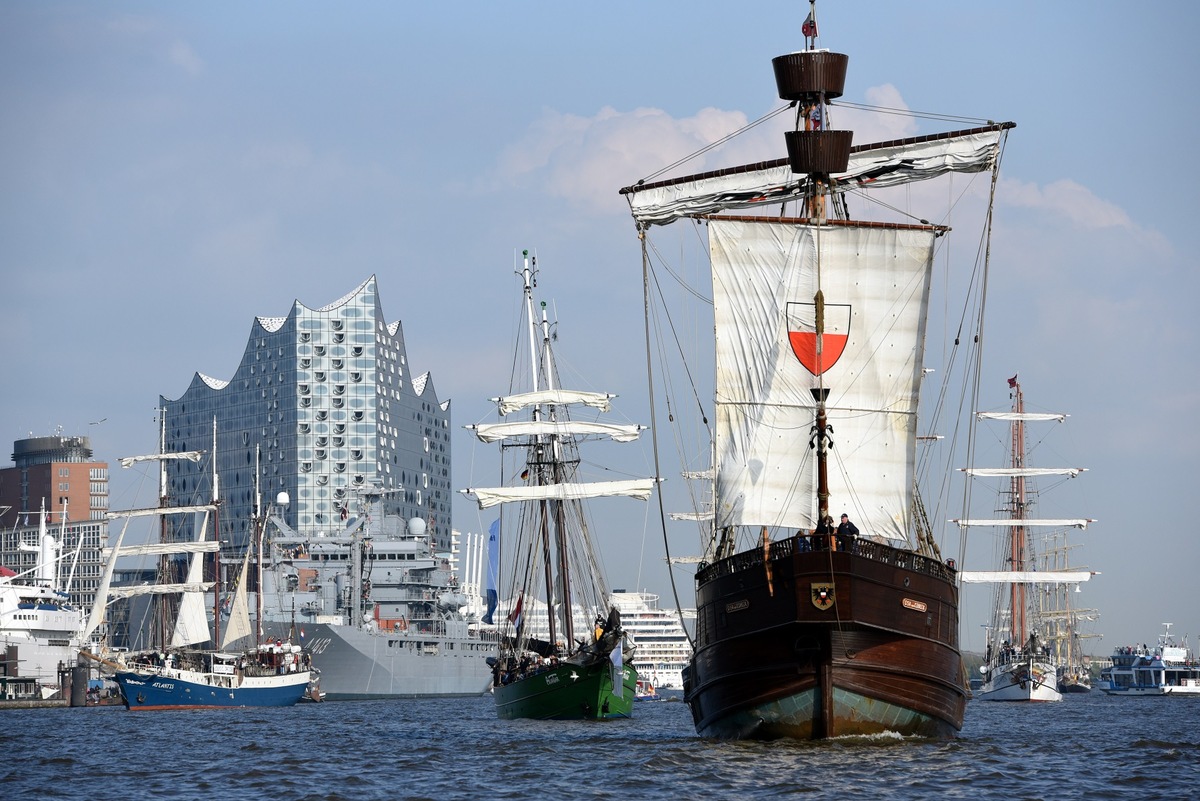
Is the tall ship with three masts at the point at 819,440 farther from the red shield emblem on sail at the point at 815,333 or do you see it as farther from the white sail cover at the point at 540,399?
the white sail cover at the point at 540,399

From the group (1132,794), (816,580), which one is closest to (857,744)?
(816,580)

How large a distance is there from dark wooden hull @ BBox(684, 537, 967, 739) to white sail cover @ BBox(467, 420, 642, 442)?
36451 millimetres

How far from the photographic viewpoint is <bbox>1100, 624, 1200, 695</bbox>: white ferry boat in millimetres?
136125

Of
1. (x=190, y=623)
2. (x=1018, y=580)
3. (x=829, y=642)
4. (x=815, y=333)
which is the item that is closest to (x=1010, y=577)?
(x=1018, y=580)

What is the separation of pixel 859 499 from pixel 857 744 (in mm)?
7733

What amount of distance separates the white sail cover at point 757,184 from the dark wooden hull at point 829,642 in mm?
12154

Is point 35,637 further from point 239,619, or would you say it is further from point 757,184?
point 757,184

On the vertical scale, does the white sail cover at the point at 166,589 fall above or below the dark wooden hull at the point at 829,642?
below

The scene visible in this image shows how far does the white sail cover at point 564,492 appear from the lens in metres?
72.5

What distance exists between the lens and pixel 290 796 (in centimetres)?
3075

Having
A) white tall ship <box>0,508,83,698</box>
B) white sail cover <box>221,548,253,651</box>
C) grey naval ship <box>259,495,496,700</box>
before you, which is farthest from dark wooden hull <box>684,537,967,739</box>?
white tall ship <box>0,508,83,698</box>

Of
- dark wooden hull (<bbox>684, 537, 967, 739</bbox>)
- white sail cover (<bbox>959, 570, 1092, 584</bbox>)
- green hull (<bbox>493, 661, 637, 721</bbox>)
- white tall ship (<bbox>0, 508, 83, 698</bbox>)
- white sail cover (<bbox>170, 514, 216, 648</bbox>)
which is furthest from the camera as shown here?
white tall ship (<bbox>0, 508, 83, 698</bbox>)

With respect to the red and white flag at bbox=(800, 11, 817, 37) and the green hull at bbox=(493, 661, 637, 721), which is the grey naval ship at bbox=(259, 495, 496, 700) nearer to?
the green hull at bbox=(493, 661, 637, 721)

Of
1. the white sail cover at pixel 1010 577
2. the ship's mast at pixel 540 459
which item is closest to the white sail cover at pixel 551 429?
the ship's mast at pixel 540 459
